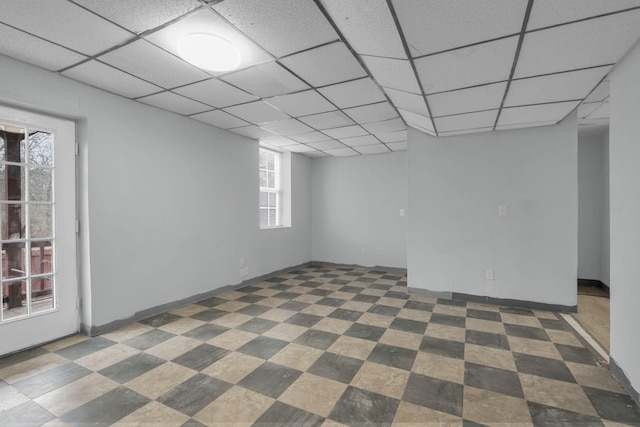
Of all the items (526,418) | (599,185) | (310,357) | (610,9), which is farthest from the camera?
(599,185)

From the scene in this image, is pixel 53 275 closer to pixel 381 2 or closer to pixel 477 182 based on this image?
pixel 381 2

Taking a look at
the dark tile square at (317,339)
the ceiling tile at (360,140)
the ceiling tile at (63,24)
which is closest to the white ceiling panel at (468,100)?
the ceiling tile at (360,140)

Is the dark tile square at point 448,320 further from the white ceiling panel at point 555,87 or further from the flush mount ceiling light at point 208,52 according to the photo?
the flush mount ceiling light at point 208,52

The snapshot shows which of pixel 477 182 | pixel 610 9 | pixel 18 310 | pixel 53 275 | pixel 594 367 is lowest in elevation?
pixel 594 367

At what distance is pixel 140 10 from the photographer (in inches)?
69.7

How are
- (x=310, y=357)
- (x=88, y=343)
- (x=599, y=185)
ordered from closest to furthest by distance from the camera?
(x=310, y=357) → (x=88, y=343) → (x=599, y=185)

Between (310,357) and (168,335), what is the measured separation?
1526 mm

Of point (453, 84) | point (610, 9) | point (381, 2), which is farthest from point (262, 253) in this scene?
point (610, 9)

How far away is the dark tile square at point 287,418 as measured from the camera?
5.67 feet

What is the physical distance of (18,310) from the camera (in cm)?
258

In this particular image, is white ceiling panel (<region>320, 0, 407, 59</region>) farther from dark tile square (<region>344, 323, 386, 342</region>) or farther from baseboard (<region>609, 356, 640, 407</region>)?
baseboard (<region>609, 356, 640, 407</region>)

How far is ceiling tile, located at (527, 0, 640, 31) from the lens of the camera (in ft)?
4.94

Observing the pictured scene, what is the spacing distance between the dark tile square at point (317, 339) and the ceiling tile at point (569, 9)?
282cm

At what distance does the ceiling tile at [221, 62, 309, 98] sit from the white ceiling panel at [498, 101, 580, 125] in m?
2.25
